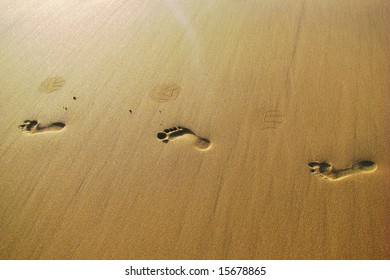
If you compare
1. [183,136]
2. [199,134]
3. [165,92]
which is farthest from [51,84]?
[199,134]

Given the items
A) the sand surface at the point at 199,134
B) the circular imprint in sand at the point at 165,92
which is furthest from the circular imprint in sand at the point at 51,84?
the circular imprint in sand at the point at 165,92

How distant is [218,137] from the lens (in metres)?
2.87

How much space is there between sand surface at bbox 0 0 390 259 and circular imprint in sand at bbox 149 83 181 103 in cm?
2

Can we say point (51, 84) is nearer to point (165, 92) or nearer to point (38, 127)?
point (38, 127)

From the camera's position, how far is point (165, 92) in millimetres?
3303

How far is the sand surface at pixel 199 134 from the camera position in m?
2.32

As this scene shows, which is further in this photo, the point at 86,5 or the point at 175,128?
the point at 86,5

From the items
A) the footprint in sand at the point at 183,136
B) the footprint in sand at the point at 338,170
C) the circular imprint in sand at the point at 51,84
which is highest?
the circular imprint in sand at the point at 51,84

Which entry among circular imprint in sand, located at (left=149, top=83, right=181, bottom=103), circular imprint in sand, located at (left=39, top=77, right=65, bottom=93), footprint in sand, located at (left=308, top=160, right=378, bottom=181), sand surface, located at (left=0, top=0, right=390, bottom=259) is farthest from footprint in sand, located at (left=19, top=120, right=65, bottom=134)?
footprint in sand, located at (left=308, top=160, right=378, bottom=181)

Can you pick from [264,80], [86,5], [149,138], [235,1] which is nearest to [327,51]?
[264,80]

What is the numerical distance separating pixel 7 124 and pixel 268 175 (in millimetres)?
2537

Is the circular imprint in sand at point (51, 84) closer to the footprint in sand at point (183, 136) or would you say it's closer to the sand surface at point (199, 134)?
the sand surface at point (199, 134)

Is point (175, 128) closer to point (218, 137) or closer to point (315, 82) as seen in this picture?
point (218, 137)

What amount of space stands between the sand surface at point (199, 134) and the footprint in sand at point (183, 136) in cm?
1
